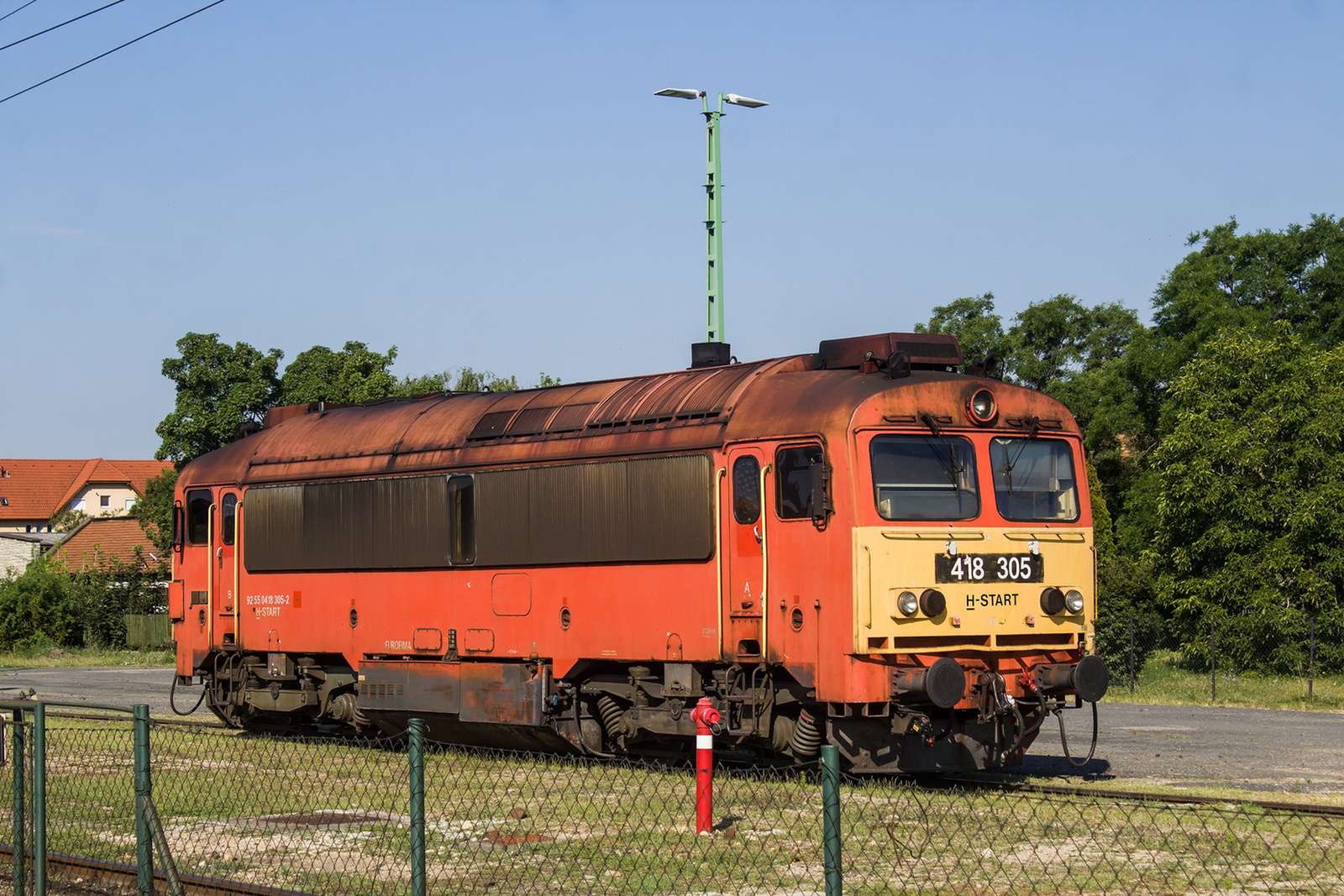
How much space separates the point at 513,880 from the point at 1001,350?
51.2m

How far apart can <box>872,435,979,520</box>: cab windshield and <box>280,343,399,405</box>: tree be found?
3626 cm

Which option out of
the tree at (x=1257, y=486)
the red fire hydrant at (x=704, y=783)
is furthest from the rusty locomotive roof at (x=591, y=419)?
the tree at (x=1257, y=486)

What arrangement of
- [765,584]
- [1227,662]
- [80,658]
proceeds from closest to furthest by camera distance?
[765,584] → [1227,662] → [80,658]

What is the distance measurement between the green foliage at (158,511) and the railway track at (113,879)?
4485 cm

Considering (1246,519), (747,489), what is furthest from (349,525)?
(1246,519)

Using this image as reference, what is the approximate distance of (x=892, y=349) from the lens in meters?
13.6

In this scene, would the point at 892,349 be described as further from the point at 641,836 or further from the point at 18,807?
the point at 18,807

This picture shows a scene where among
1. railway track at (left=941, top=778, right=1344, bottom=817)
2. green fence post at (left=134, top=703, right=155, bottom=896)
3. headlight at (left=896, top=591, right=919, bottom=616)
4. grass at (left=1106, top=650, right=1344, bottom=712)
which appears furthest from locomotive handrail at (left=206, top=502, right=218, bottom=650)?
grass at (left=1106, top=650, right=1344, bottom=712)

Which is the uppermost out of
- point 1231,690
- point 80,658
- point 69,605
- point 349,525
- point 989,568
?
point 349,525

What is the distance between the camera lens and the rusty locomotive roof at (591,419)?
1321 centimetres

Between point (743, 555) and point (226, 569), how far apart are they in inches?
327

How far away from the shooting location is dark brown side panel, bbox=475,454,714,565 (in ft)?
45.4

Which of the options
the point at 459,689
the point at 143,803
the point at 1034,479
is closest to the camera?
the point at 143,803

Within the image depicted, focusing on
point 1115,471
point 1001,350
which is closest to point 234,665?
point 1115,471
